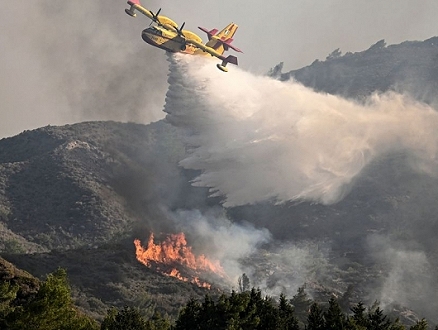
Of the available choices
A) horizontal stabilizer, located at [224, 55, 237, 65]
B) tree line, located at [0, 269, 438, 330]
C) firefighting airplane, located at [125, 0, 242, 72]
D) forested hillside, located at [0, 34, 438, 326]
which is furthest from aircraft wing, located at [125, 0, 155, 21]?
tree line, located at [0, 269, 438, 330]

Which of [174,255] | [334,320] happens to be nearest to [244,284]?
[174,255]

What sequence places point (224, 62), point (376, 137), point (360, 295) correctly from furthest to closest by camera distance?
point (376, 137), point (360, 295), point (224, 62)

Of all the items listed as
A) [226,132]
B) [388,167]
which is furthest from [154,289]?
[388,167]

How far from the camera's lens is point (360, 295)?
11400 cm

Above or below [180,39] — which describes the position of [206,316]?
below

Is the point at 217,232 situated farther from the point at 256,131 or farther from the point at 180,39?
the point at 180,39

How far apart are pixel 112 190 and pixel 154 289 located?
94225mm

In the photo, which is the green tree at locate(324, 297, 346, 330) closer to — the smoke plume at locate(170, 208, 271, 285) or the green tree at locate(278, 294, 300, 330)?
the green tree at locate(278, 294, 300, 330)

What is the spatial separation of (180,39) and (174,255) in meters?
47.0

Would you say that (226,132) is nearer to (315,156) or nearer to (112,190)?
(315,156)

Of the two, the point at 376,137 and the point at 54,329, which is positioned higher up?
the point at 376,137

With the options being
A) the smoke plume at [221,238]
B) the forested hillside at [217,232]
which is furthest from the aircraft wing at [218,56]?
the smoke plume at [221,238]

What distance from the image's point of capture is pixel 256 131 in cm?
10106

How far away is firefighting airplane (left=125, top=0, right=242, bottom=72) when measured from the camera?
80.8 meters
